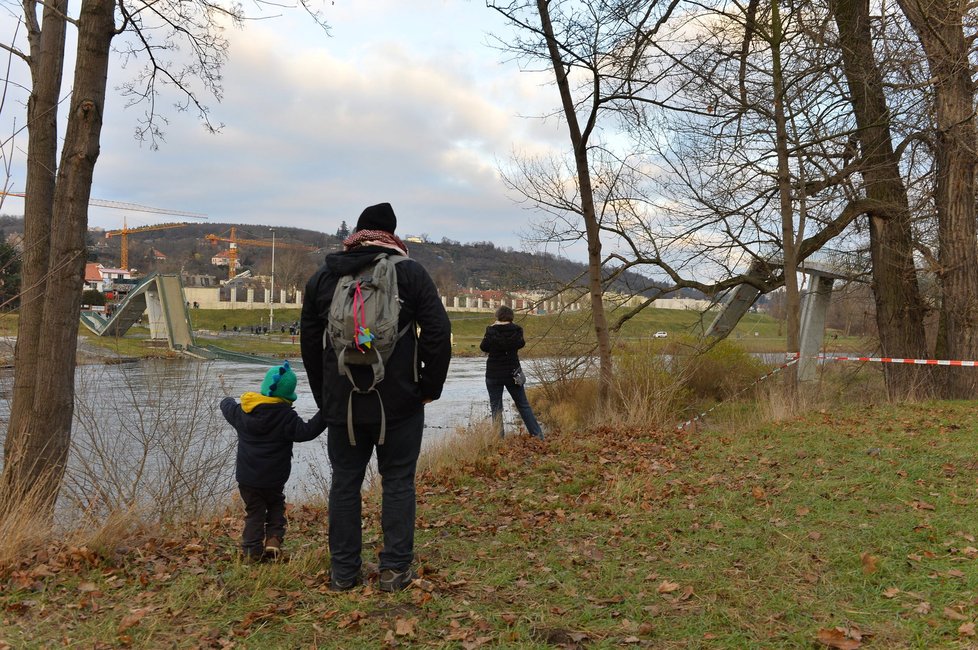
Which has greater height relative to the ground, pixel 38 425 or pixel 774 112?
pixel 774 112

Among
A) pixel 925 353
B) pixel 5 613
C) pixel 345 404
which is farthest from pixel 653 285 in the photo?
pixel 5 613

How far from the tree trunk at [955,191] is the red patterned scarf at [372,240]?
479 inches

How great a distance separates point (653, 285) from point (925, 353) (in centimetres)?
543

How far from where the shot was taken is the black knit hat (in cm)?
420

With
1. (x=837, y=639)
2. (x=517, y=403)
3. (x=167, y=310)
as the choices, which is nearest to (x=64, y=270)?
(x=837, y=639)

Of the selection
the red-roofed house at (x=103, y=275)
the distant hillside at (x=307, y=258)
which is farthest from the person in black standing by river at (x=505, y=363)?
the red-roofed house at (x=103, y=275)

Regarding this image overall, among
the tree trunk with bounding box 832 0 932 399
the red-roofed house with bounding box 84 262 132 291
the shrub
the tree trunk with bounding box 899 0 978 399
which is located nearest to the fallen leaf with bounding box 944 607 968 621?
the tree trunk with bounding box 832 0 932 399

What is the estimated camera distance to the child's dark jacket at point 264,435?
4.58 metres

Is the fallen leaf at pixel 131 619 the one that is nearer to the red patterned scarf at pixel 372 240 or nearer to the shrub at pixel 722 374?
the red patterned scarf at pixel 372 240

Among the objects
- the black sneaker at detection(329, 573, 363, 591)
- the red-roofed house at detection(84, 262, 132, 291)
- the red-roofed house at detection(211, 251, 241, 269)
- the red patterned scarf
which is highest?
the red-roofed house at detection(211, 251, 241, 269)

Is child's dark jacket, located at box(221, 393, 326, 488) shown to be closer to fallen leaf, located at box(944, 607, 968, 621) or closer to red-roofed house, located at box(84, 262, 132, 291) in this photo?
fallen leaf, located at box(944, 607, 968, 621)

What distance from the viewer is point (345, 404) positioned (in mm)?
3965

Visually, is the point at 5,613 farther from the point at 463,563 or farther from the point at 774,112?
the point at 774,112

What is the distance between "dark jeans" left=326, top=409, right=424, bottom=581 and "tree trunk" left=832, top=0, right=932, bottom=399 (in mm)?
11777
